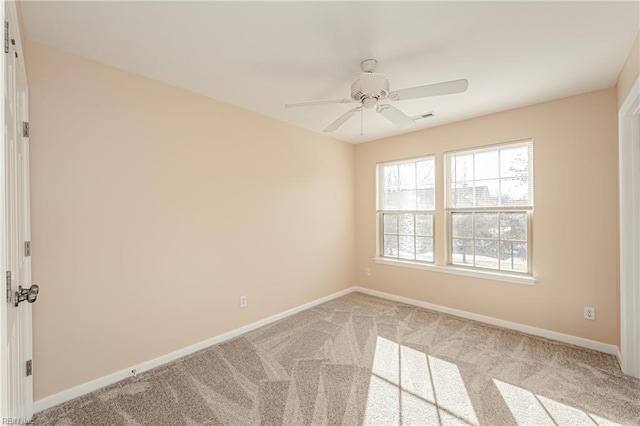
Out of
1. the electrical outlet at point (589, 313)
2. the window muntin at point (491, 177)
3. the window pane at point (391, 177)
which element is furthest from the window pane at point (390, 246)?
the electrical outlet at point (589, 313)

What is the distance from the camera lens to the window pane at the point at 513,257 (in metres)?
3.30

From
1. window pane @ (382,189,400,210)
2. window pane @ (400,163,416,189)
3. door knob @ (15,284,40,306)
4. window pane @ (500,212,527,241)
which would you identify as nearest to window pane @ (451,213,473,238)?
window pane @ (500,212,527,241)

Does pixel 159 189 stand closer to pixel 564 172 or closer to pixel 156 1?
pixel 156 1

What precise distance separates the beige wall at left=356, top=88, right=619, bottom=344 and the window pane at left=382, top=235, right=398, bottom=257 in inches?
36.7

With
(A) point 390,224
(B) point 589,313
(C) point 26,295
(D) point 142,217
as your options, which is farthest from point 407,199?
(C) point 26,295

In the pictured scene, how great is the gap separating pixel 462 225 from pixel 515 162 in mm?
956

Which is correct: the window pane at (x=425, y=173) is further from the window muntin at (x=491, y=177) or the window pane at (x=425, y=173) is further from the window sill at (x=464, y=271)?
the window sill at (x=464, y=271)

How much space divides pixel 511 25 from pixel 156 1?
2.20m

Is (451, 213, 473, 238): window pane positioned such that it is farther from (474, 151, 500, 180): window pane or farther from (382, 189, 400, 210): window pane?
(382, 189, 400, 210): window pane

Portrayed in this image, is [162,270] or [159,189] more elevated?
[159,189]

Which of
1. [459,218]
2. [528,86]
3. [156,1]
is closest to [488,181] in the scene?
[459,218]

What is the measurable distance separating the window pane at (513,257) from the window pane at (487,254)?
0.24 feet

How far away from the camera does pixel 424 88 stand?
2.00 metres

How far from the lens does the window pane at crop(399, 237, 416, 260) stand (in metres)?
4.29
